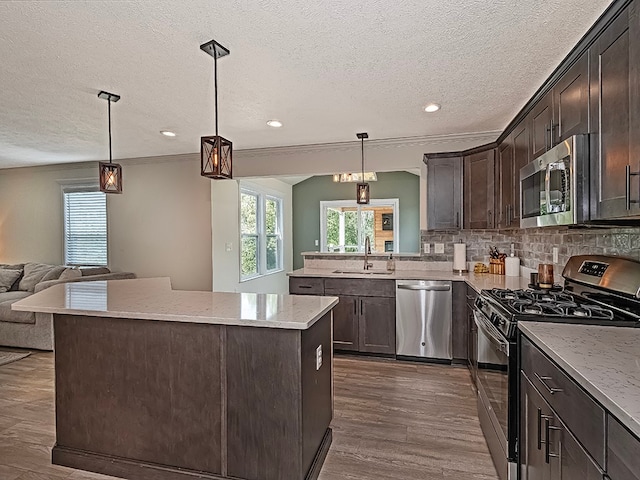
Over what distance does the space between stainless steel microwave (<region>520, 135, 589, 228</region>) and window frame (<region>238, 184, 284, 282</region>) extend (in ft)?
14.4

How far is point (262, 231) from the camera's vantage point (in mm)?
6973

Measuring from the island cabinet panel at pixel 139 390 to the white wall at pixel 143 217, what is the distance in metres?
3.01

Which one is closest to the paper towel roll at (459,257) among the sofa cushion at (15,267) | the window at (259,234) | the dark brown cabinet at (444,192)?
the dark brown cabinet at (444,192)

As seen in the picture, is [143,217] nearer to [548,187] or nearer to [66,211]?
[66,211]

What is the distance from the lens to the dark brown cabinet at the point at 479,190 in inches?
148

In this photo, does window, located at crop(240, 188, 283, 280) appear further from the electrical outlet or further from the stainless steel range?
the stainless steel range

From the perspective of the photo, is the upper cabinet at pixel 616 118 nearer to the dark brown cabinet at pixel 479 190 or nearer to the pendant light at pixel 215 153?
the pendant light at pixel 215 153

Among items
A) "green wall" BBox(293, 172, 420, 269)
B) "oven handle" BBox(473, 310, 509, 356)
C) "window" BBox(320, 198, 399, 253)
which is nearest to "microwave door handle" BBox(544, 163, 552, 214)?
"oven handle" BBox(473, 310, 509, 356)

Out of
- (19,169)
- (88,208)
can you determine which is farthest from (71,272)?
(19,169)

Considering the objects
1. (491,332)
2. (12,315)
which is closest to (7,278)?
(12,315)

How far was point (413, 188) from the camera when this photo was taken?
7887 mm

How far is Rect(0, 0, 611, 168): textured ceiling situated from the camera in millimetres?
1879

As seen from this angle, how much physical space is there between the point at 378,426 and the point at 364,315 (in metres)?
1.54

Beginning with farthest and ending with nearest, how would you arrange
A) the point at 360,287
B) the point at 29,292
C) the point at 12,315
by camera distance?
the point at 29,292
the point at 12,315
the point at 360,287
